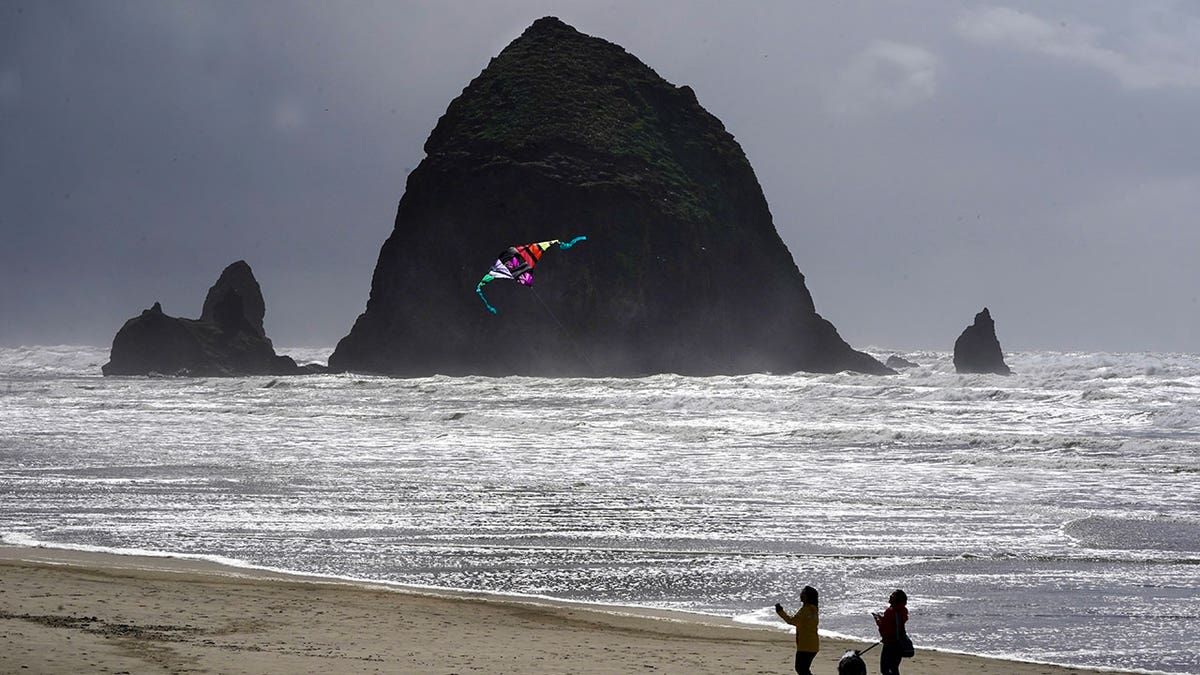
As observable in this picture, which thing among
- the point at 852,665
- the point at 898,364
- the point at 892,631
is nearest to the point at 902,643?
the point at 892,631

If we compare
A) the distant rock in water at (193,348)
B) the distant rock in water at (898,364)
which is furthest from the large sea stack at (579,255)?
the distant rock in water at (898,364)

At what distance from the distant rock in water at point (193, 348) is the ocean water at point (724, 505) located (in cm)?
5459

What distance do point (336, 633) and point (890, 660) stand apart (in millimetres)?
4392

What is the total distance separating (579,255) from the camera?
257ft

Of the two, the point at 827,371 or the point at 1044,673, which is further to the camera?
the point at 827,371

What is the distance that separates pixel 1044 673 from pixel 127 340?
93248 millimetres

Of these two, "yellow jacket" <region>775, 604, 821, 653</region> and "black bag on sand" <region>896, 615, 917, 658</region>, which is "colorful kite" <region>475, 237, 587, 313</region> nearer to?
"yellow jacket" <region>775, 604, 821, 653</region>

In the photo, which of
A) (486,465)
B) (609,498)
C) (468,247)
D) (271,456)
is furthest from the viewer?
(468,247)

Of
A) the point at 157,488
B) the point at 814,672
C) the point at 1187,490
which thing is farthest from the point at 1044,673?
the point at 157,488

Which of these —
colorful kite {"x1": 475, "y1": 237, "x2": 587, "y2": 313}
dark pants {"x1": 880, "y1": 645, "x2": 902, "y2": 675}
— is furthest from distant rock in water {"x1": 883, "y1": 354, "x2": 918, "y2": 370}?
dark pants {"x1": 880, "y1": 645, "x2": 902, "y2": 675}

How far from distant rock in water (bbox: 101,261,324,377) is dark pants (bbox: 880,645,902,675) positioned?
80536 millimetres

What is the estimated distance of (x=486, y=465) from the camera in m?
23.4

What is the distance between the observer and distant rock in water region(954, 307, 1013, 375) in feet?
279

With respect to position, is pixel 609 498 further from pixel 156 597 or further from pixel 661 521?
pixel 156 597
